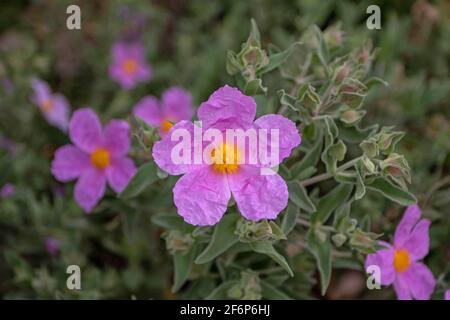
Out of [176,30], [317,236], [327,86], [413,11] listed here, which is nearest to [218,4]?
[176,30]

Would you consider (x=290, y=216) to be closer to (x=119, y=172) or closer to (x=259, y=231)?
A: (x=259, y=231)

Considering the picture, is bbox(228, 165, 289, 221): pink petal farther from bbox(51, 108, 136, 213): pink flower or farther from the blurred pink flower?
the blurred pink flower

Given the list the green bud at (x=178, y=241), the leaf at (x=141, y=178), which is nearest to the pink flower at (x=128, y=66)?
the leaf at (x=141, y=178)

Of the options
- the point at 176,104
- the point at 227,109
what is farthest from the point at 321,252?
the point at 176,104

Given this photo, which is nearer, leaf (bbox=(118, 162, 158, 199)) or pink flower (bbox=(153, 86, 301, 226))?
pink flower (bbox=(153, 86, 301, 226))

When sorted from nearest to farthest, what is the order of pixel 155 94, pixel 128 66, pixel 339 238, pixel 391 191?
pixel 391 191 < pixel 339 238 < pixel 128 66 < pixel 155 94

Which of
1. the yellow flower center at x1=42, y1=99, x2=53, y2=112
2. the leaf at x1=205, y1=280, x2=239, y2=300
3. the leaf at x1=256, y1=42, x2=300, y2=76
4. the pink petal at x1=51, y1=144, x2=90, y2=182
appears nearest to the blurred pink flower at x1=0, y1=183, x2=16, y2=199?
the pink petal at x1=51, y1=144, x2=90, y2=182
